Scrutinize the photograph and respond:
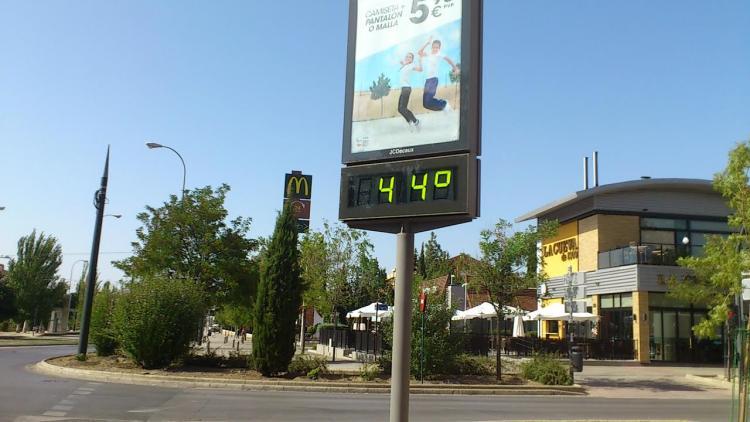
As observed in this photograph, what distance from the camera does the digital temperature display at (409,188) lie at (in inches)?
283

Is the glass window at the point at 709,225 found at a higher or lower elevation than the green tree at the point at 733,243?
higher

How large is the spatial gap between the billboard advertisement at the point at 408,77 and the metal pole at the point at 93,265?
1974 centimetres

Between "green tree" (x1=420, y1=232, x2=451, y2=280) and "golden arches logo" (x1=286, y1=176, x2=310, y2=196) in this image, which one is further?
"green tree" (x1=420, y1=232, x2=451, y2=280)

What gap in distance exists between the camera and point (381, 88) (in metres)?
7.78

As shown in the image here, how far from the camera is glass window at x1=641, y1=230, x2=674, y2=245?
35688 mm

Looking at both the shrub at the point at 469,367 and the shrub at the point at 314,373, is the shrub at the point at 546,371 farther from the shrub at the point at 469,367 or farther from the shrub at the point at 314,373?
the shrub at the point at 314,373

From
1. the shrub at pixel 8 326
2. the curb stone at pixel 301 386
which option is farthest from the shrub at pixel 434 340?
the shrub at pixel 8 326

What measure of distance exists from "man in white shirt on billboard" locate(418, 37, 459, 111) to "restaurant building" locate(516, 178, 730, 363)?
83.5 feet

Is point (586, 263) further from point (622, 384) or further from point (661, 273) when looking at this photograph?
point (622, 384)

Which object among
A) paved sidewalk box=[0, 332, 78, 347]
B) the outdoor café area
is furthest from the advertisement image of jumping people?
paved sidewalk box=[0, 332, 78, 347]

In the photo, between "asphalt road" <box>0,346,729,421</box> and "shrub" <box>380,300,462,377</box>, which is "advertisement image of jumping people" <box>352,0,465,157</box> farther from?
"shrub" <box>380,300,462,377</box>

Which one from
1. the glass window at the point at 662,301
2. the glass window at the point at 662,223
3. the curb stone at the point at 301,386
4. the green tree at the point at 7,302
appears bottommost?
the curb stone at the point at 301,386

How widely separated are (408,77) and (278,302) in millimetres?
14522

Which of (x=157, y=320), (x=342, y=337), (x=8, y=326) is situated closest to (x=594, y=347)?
(x=342, y=337)
